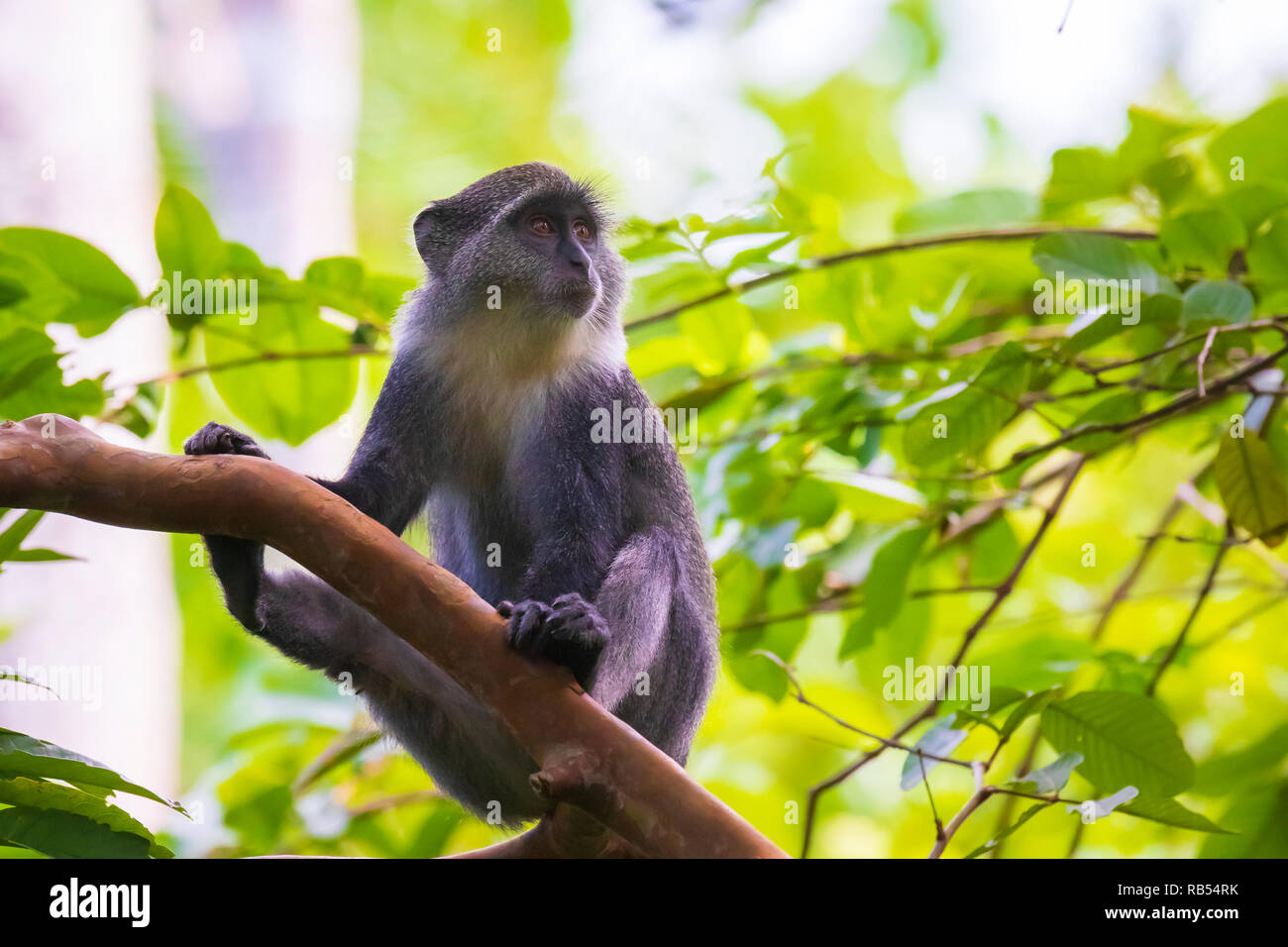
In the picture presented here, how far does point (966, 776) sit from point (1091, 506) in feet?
10.8

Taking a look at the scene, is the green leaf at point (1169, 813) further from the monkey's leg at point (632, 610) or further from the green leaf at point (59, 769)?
the green leaf at point (59, 769)

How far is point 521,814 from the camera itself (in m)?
4.63

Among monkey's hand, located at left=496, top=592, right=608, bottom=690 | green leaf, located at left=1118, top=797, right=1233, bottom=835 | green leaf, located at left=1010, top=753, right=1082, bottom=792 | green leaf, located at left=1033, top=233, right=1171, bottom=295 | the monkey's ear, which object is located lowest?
green leaf, located at left=1118, top=797, right=1233, bottom=835

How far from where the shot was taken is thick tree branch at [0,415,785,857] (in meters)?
2.80

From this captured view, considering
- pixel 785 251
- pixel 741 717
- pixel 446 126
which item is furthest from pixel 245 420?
pixel 446 126

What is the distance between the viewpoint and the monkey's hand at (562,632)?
3.29 m

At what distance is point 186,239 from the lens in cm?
421

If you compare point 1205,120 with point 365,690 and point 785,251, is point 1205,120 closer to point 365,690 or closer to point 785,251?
point 785,251

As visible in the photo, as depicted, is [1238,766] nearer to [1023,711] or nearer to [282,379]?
[1023,711]

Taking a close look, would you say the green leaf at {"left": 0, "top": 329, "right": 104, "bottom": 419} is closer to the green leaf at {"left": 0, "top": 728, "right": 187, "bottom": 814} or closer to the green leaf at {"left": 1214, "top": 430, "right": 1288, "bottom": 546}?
the green leaf at {"left": 0, "top": 728, "right": 187, "bottom": 814}

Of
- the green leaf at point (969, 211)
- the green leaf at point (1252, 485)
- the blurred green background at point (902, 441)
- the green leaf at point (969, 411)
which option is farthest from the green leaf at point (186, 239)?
the green leaf at point (1252, 485)

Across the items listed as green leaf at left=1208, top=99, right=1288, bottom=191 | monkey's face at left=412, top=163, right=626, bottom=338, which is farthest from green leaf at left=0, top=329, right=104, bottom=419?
green leaf at left=1208, top=99, right=1288, bottom=191

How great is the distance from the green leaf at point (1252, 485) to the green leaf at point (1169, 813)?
60.9 inches

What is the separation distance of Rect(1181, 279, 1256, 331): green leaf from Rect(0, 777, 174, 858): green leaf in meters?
3.50
